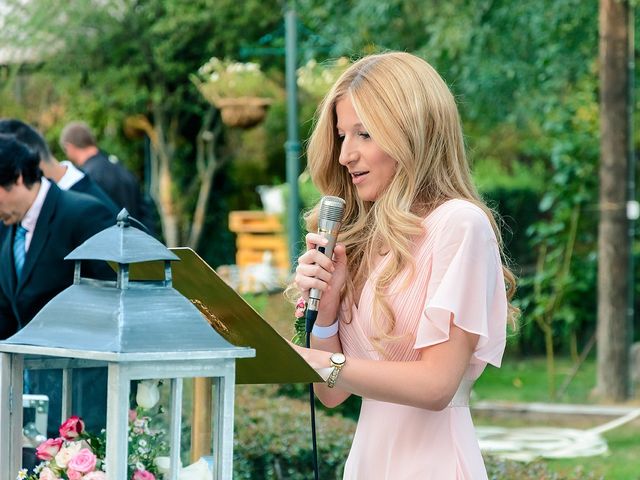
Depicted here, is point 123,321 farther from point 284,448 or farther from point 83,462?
point 284,448

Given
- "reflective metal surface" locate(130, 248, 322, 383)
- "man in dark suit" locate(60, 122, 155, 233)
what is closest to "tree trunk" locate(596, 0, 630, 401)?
"man in dark suit" locate(60, 122, 155, 233)

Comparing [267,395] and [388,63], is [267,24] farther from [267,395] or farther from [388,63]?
[388,63]

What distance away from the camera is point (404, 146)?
2.44 meters

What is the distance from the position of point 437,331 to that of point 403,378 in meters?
0.12

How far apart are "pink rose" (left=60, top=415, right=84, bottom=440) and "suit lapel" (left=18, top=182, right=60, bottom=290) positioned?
198 centimetres

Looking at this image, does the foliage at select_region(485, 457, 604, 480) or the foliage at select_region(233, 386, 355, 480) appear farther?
the foliage at select_region(233, 386, 355, 480)

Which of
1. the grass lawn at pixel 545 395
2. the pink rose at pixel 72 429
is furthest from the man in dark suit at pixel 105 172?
the pink rose at pixel 72 429

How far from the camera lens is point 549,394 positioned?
34.0 feet

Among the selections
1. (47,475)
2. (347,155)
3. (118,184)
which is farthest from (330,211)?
(118,184)

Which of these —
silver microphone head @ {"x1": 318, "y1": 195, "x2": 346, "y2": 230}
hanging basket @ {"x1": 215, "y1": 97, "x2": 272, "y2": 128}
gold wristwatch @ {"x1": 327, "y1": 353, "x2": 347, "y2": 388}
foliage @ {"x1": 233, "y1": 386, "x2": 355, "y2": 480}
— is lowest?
foliage @ {"x1": 233, "y1": 386, "x2": 355, "y2": 480}

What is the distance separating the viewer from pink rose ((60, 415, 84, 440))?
2.24m

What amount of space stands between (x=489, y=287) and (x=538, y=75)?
887 cm

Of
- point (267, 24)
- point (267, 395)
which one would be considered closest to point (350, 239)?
point (267, 395)

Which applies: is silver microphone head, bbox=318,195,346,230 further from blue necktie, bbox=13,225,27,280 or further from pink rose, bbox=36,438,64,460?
blue necktie, bbox=13,225,27,280
